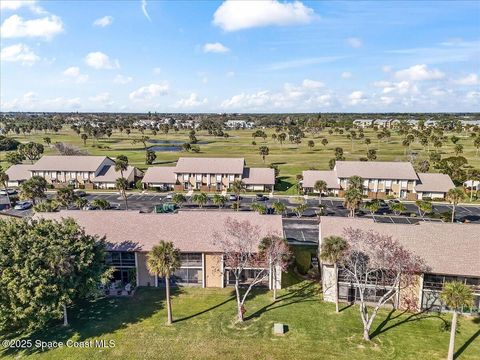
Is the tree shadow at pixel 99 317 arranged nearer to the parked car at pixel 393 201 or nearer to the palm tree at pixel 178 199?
the palm tree at pixel 178 199

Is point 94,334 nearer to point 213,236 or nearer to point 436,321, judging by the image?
point 213,236

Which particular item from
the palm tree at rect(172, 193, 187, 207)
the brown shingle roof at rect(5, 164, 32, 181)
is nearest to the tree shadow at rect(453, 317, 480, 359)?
the palm tree at rect(172, 193, 187, 207)

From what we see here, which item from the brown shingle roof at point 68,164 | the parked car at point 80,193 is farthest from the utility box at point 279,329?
the brown shingle roof at point 68,164

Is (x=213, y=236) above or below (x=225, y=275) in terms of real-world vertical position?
above

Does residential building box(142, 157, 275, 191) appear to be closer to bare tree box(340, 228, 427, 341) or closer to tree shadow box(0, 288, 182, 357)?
tree shadow box(0, 288, 182, 357)

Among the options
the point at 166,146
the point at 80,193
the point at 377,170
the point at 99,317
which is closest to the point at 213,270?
the point at 99,317

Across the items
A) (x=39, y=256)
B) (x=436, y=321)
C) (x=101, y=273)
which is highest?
(x=39, y=256)

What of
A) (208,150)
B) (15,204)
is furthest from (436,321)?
(208,150)

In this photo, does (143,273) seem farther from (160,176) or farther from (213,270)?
(160,176)
